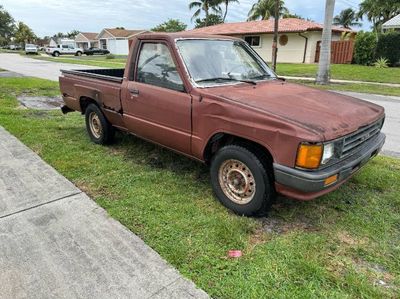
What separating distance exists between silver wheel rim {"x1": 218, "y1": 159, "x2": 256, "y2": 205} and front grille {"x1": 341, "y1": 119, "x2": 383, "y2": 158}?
0.90 metres

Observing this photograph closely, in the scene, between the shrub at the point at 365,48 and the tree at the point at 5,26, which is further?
the tree at the point at 5,26

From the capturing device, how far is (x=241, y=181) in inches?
138

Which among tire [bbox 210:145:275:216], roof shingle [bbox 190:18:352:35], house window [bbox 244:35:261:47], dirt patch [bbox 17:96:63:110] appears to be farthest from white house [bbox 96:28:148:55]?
tire [bbox 210:145:275:216]

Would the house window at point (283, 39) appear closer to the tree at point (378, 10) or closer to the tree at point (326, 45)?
the tree at point (378, 10)

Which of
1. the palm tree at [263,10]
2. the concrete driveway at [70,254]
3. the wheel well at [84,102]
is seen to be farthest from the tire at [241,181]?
the palm tree at [263,10]

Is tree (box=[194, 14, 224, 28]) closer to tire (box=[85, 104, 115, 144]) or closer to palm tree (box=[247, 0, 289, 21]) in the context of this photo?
palm tree (box=[247, 0, 289, 21])

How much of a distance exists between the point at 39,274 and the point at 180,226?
4.19ft

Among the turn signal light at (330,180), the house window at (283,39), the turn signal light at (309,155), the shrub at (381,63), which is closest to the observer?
the turn signal light at (309,155)

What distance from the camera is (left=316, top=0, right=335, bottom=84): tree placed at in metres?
14.3

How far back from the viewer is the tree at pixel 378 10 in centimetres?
2916

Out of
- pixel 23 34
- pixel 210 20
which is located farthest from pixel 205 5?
pixel 23 34

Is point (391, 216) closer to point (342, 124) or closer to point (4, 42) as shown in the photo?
point (342, 124)

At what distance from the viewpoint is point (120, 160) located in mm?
5090

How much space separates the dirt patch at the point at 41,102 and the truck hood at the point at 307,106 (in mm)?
6911
